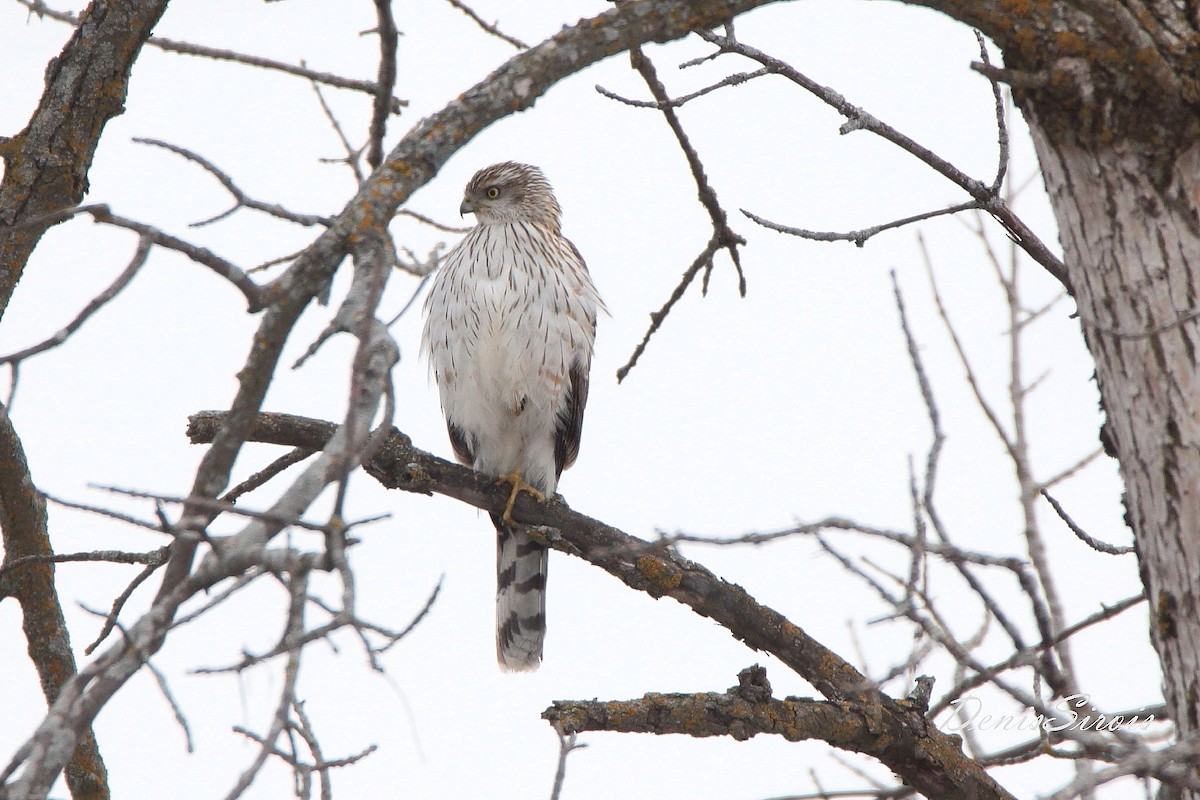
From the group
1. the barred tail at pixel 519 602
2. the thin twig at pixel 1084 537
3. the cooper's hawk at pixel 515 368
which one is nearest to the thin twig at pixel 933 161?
the thin twig at pixel 1084 537

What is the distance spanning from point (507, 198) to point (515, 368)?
1.32 meters

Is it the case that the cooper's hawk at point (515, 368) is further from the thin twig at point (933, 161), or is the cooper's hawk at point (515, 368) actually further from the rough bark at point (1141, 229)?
the rough bark at point (1141, 229)

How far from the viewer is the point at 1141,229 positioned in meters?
2.25

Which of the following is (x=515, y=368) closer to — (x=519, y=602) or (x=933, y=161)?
(x=519, y=602)

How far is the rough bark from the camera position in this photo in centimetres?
217

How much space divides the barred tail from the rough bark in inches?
159

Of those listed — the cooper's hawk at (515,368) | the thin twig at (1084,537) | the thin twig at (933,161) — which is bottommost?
the thin twig at (1084,537)

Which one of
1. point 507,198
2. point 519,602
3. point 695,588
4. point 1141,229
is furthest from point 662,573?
point 507,198

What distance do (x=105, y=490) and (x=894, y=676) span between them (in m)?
1.42

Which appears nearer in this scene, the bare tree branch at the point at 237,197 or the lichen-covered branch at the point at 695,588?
the bare tree branch at the point at 237,197

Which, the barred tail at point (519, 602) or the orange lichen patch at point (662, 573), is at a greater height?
the barred tail at point (519, 602)

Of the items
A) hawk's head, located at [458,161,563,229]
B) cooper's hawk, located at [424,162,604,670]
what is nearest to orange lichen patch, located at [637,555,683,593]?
→ cooper's hawk, located at [424,162,604,670]

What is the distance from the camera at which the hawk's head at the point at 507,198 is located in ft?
21.5

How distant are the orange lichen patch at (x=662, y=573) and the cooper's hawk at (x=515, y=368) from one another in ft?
6.48
